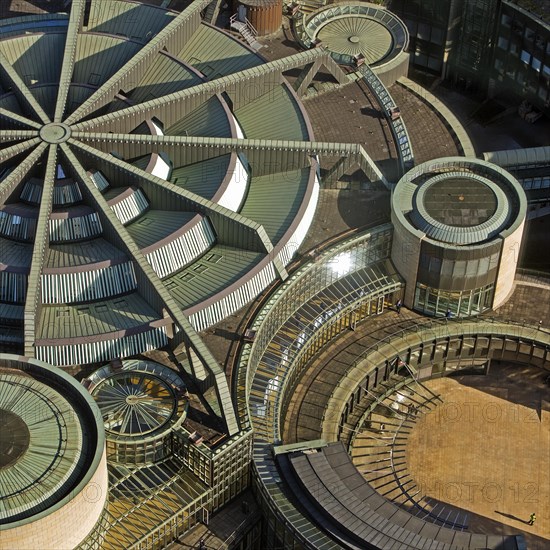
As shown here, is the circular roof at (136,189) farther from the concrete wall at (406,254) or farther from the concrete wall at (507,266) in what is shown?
the concrete wall at (507,266)

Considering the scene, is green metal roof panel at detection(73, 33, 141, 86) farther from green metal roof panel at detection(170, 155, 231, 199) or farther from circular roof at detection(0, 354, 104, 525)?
circular roof at detection(0, 354, 104, 525)

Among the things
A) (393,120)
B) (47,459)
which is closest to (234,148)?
(393,120)

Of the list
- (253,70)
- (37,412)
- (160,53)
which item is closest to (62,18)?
(160,53)

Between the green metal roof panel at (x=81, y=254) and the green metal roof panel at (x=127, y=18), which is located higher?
the green metal roof panel at (x=127, y=18)

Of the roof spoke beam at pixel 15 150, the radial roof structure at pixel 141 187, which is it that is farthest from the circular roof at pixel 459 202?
the roof spoke beam at pixel 15 150

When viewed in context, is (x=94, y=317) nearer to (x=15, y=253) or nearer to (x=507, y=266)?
(x=15, y=253)

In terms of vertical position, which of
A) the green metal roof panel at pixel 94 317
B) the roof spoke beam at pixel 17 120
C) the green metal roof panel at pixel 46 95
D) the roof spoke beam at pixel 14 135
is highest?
the green metal roof panel at pixel 46 95
